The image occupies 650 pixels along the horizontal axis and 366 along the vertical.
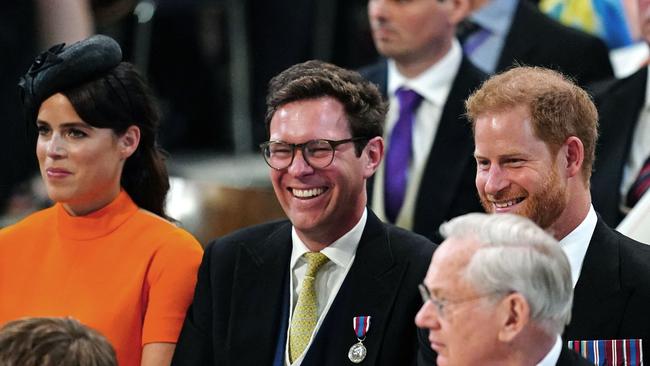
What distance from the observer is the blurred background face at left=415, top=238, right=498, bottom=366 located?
271cm

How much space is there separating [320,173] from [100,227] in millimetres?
710

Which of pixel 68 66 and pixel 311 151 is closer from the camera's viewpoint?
pixel 311 151

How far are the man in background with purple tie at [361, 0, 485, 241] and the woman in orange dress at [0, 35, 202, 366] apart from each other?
1.20 metres

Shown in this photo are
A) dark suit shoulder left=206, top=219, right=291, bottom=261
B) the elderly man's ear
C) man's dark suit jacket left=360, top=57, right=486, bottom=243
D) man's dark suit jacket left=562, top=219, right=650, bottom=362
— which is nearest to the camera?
the elderly man's ear

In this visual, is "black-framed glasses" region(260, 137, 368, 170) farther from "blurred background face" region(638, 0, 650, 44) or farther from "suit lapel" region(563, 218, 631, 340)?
"blurred background face" region(638, 0, 650, 44)

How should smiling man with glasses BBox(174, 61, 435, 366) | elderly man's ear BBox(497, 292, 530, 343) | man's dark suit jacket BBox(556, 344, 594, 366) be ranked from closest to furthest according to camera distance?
1. elderly man's ear BBox(497, 292, 530, 343)
2. man's dark suit jacket BBox(556, 344, 594, 366)
3. smiling man with glasses BBox(174, 61, 435, 366)

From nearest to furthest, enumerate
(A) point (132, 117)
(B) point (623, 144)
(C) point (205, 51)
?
(A) point (132, 117) → (B) point (623, 144) → (C) point (205, 51)

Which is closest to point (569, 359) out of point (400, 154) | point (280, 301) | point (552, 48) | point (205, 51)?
point (280, 301)

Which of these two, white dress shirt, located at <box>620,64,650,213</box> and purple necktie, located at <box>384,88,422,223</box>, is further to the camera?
purple necktie, located at <box>384,88,422,223</box>

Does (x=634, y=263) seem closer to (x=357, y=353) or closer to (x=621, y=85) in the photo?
(x=357, y=353)

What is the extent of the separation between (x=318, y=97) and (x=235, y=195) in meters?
1.59

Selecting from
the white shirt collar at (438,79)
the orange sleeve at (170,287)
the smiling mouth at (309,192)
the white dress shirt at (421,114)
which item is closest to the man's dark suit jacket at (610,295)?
the smiling mouth at (309,192)

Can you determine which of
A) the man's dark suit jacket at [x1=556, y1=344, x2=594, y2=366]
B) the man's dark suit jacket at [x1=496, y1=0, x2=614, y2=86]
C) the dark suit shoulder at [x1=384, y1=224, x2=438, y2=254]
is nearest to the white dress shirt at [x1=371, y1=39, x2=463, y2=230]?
the man's dark suit jacket at [x1=496, y1=0, x2=614, y2=86]

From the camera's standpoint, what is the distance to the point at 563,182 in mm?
3193
